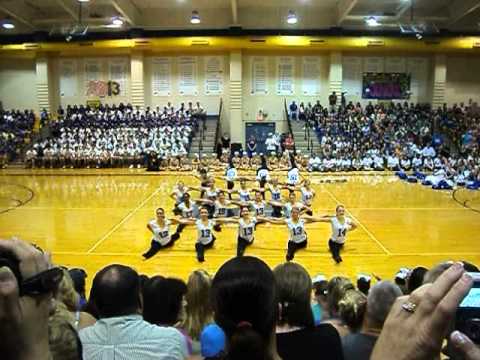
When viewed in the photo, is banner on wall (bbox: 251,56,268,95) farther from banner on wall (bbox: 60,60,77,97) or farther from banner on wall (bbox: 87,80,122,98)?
banner on wall (bbox: 60,60,77,97)

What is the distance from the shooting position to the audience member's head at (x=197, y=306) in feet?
12.8

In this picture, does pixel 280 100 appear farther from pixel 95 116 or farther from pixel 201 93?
pixel 95 116

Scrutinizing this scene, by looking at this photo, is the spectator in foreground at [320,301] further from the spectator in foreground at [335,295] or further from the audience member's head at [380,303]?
the audience member's head at [380,303]

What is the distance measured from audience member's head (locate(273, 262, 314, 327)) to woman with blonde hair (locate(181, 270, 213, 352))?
115cm

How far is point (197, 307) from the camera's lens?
13.2 feet

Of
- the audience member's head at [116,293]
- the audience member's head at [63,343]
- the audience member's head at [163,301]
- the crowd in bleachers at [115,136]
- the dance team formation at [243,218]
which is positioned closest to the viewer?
the audience member's head at [63,343]

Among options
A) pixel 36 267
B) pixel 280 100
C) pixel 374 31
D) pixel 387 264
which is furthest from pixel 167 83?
pixel 36 267

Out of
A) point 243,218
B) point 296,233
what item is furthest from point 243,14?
point 296,233

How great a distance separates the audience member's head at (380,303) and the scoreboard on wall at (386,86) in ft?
93.1

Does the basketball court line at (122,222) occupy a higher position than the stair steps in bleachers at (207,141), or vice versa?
the stair steps in bleachers at (207,141)

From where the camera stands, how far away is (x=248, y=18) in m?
28.9

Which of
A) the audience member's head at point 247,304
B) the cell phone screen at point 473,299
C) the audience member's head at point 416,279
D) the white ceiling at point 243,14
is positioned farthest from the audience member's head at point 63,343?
the white ceiling at point 243,14

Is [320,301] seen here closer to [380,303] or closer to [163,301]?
[380,303]

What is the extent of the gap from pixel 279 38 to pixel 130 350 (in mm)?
27043
